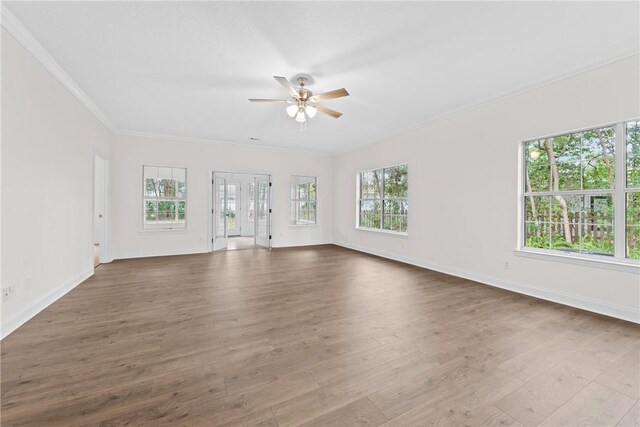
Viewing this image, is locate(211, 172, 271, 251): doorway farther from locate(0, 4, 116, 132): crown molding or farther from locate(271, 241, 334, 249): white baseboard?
locate(0, 4, 116, 132): crown molding

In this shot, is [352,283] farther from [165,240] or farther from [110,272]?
[165,240]

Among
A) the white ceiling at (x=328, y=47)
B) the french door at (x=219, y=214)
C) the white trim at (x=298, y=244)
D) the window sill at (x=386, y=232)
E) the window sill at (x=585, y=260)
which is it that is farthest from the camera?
the white trim at (x=298, y=244)

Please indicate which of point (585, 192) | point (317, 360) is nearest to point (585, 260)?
point (585, 192)

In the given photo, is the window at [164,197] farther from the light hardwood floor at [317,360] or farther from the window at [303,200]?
the window at [303,200]

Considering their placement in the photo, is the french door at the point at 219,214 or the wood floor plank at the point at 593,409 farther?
the french door at the point at 219,214

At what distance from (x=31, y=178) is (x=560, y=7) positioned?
505 cm

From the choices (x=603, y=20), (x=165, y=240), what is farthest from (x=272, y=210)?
(x=603, y=20)

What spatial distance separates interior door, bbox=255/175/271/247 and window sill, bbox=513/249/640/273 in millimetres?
5587

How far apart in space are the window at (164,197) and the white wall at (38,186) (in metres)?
2.00

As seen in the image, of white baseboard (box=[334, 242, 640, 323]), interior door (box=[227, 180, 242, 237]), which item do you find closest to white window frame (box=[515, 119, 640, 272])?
white baseboard (box=[334, 242, 640, 323])

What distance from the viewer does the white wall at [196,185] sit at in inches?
226

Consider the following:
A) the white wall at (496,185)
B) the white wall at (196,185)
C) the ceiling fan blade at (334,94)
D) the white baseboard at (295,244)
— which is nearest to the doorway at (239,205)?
the white wall at (196,185)

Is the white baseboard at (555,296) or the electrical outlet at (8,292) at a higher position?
the electrical outlet at (8,292)

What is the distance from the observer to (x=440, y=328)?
257 centimetres
